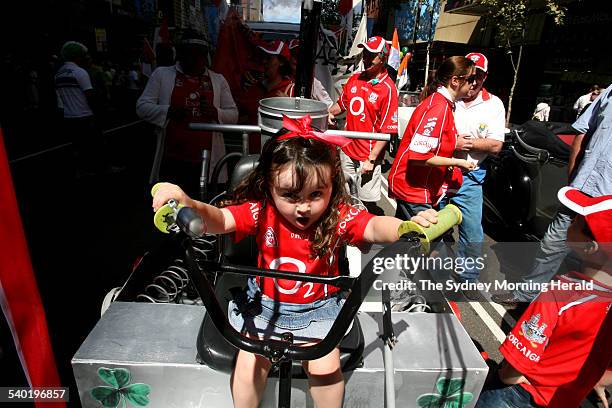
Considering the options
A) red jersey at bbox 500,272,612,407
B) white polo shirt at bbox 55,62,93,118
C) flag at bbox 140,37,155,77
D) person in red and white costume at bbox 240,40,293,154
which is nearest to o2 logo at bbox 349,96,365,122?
person in red and white costume at bbox 240,40,293,154

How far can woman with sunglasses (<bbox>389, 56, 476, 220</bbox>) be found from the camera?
2.76 m

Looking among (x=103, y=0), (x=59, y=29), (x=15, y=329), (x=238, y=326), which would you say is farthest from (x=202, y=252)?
(x=103, y=0)

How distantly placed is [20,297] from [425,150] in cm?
235

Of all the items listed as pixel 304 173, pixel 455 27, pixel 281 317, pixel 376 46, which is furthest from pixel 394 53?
pixel 455 27

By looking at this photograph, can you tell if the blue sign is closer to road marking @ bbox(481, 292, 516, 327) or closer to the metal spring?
road marking @ bbox(481, 292, 516, 327)

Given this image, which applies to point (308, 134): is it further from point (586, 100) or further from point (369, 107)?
point (586, 100)

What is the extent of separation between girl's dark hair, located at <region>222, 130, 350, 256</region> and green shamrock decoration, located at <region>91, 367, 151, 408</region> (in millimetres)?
813

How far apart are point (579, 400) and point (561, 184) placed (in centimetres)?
316

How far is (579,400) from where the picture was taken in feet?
4.00

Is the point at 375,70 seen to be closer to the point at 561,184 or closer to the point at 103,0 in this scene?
the point at 561,184

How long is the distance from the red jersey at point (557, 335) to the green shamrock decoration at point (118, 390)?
154 cm

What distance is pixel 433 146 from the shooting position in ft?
9.04

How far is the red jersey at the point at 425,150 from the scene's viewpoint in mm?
2748

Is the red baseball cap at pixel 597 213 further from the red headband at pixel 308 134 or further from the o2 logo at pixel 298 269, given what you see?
the o2 logo at pixel 298 269
